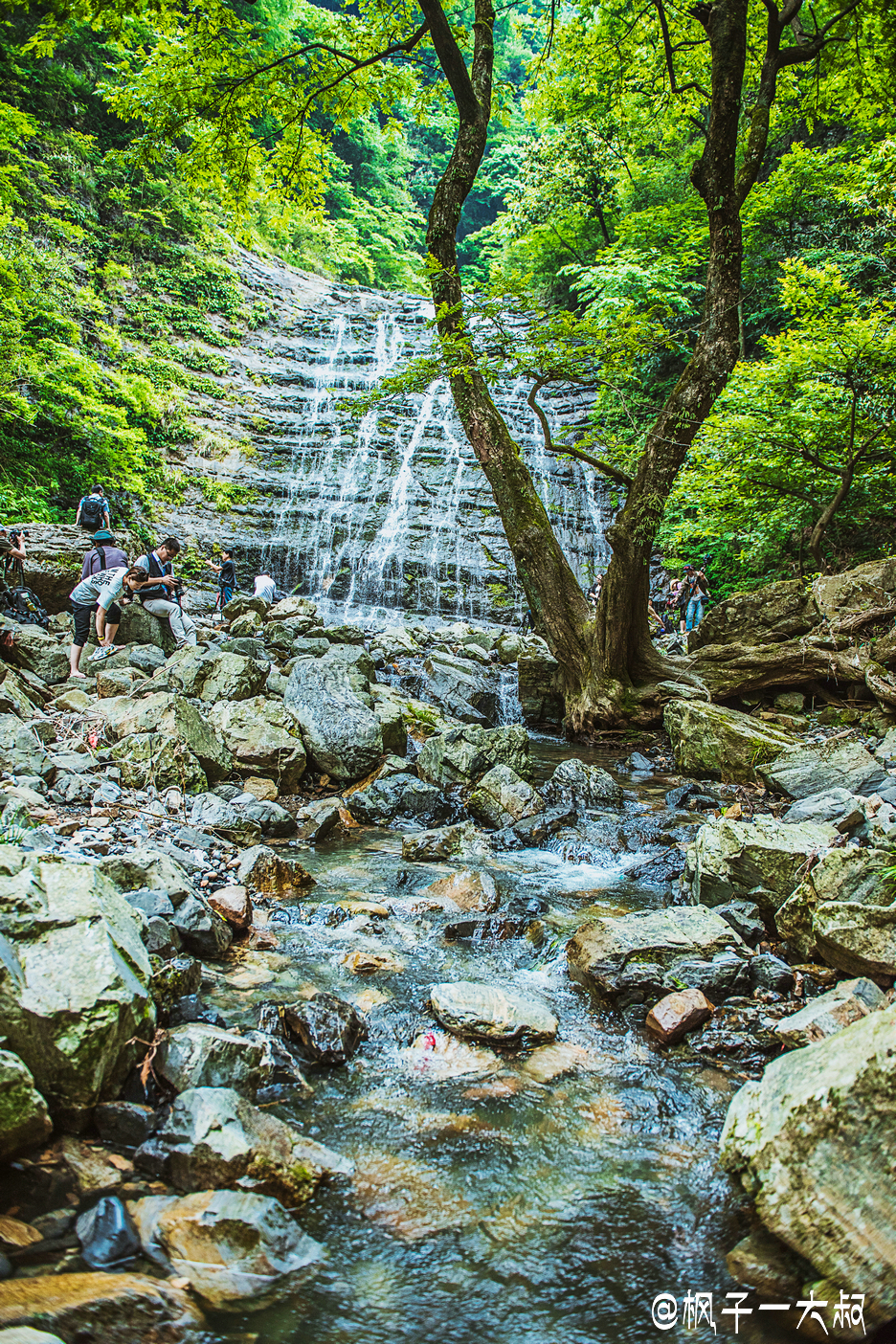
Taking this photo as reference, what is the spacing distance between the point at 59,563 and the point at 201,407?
35.6 ft

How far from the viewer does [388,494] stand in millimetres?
17688

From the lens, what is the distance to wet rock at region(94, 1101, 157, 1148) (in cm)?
209

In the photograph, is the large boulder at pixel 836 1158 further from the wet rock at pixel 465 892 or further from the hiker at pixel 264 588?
the hiker at pixel 264 588

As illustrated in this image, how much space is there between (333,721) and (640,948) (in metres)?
4.16

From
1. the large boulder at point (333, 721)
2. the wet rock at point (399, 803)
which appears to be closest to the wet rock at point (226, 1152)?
the wet rock at point (399, 803)

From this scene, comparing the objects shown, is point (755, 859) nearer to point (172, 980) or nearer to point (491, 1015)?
point (491, 1015)

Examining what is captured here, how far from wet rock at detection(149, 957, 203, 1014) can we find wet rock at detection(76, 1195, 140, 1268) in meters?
0.85

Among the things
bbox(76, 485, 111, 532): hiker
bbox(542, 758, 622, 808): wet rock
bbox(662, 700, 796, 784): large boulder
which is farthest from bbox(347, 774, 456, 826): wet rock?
bbox(76, 485, 111, 532): hiker

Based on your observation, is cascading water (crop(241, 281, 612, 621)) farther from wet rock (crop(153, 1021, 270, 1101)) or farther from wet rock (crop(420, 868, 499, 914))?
wet rock (crop(153, 1021, 270, 1101))

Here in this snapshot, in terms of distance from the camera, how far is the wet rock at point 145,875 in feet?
10.8

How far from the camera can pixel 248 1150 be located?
6.60ft

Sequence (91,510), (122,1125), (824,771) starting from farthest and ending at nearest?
(91,510) < (824,771) < (122,1125)

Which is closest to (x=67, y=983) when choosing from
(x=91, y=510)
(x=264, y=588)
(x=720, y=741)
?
(x=720, y=741)

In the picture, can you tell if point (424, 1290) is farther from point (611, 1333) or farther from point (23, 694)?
point (23, 694)
